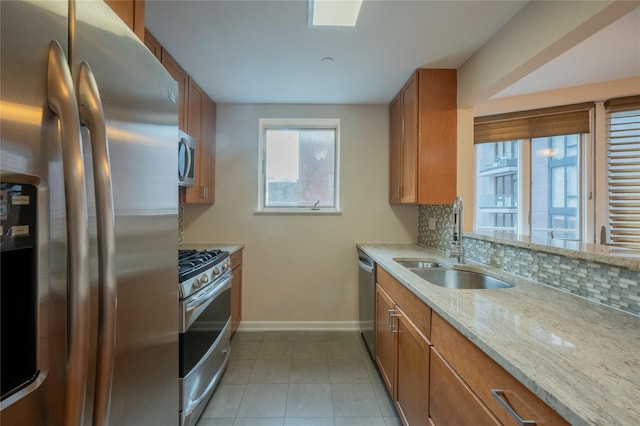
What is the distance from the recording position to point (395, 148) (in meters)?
2.84

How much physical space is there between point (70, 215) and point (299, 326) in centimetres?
279

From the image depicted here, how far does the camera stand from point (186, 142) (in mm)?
2066

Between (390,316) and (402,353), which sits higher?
(390,316)

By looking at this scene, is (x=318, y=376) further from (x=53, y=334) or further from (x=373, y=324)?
(x=53, y=334)

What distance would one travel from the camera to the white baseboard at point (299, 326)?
297cm

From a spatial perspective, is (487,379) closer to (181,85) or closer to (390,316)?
(390,316)

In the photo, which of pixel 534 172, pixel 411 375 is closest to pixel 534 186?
pixel 534 172

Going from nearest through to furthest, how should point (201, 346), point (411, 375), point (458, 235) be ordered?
point (411, 375), point (201, 346), point (458, 235)

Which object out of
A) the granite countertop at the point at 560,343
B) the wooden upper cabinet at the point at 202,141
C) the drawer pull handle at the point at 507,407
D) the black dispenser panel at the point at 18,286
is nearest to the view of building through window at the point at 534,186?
the granite countertop at the point at 560,343

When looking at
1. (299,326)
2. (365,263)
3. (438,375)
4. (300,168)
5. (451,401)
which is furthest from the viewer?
(300,168)

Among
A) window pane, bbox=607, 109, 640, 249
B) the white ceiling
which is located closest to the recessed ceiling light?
the white ceiling

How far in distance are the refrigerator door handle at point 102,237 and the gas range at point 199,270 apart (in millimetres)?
939

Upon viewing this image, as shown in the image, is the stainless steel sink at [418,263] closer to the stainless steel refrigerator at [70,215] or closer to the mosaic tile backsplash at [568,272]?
the mosaic tile backsplash at [568,272]

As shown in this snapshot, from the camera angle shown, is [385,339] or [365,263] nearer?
[385,339]
